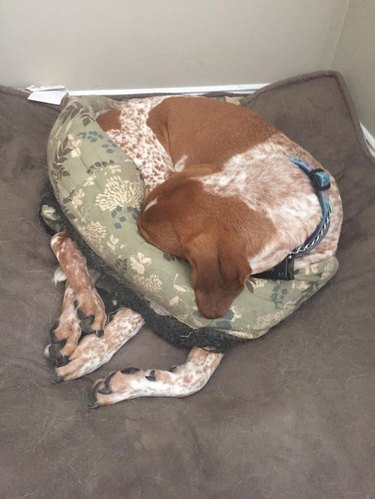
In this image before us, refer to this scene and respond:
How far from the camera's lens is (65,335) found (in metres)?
2.69

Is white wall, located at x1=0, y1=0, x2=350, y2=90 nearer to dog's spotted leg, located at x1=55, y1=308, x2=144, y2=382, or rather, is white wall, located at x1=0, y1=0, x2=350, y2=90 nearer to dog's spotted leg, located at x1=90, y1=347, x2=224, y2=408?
dog's spotted leg, located at x1=55, y1=308, x2=144, y2=382

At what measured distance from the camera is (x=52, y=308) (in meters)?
2.84

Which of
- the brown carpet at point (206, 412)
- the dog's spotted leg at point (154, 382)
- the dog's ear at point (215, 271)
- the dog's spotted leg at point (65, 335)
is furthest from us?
the dog's spotted leg at point (65, 335)

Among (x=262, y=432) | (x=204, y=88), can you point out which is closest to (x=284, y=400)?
(x=262, y=432)

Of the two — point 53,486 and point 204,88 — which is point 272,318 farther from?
point 204,88

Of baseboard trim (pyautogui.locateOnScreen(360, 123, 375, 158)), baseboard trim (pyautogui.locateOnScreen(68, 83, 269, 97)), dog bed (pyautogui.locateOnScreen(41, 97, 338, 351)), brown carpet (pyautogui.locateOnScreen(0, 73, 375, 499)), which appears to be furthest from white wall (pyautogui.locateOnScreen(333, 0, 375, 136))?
dog bed (pyautogui.locateOnScreen(41, 97, 338, 351))

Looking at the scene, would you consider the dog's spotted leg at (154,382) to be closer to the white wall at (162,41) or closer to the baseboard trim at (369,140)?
the baseboard trim at (369,140)

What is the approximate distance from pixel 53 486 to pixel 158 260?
0.99 meters

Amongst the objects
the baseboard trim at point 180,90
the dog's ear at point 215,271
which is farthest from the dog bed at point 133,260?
the baseboard trim at point 180,90

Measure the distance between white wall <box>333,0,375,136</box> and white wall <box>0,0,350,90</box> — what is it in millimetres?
115

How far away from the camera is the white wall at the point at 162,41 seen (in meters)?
3.65

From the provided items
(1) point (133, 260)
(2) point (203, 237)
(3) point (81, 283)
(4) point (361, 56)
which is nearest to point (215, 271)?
(2) point (203, 237)

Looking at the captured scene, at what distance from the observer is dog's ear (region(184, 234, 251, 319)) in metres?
2.36

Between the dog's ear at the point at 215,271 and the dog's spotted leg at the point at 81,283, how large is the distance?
569mm
